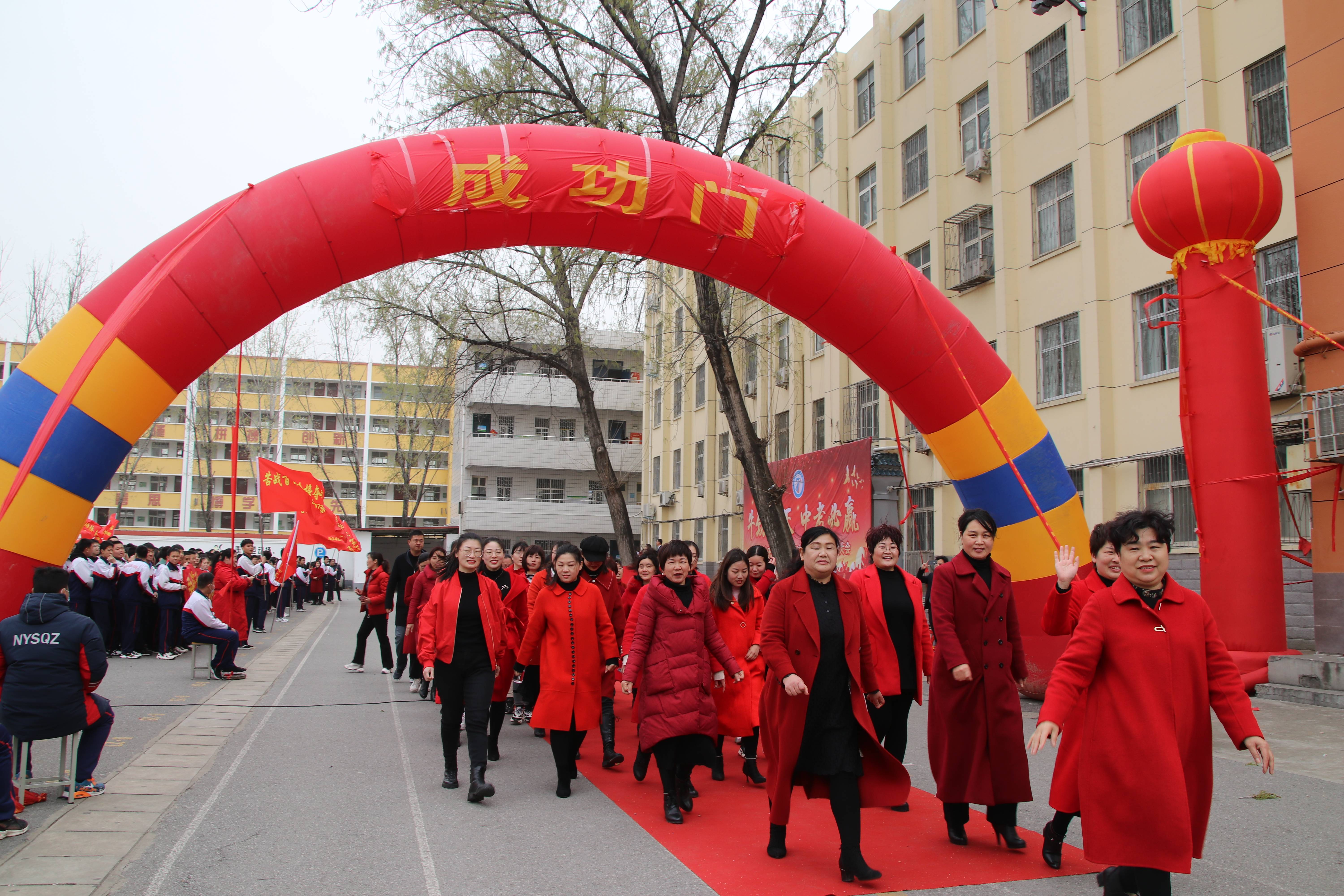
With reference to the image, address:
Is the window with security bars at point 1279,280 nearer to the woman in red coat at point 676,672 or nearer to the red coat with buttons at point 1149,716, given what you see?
the woman in red coat at point 676,672

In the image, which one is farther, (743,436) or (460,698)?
(743,436)

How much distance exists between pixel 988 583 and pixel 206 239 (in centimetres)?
583

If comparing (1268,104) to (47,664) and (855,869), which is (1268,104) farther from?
(47,664)

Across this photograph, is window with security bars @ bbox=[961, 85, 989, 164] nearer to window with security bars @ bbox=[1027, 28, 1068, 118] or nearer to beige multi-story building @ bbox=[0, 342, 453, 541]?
window with security bars @ bbox=[1027, 28, 1068, 118]

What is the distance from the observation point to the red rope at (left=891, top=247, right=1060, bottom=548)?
27.2ft

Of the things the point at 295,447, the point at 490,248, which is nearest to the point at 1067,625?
the point at 490,248

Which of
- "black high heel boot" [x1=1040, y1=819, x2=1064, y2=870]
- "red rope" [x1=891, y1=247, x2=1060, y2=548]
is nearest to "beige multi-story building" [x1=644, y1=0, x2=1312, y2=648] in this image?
"red rope" [x1=891, y1=247, x2=1060, y2=548]

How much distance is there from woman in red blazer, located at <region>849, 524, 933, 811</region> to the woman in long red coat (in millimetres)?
2352

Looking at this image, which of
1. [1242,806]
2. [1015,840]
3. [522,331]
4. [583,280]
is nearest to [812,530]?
[1015,840]

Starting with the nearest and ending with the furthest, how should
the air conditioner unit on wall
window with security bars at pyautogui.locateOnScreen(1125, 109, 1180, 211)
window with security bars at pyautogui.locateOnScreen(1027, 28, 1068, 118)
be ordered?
1. window with security bars at pyautogui.locateOnScreen(1125, 109, 1180, 211)
2. window with security bars at pyautogui.locateOnScreen(1027, 28, 1068, 118)
3. the air conditioner unit on wall

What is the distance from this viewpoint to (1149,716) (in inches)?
151

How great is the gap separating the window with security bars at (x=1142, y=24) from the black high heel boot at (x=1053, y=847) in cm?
1431

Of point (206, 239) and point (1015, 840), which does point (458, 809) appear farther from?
point (206, 239)

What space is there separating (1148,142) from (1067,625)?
42.1ft
